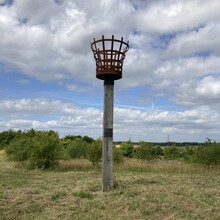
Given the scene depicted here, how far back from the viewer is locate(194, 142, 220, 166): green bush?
55.7 ft

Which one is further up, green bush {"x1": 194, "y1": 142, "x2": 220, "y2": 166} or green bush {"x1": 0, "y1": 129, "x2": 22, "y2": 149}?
green bush {"x1": 0, "y1": 129, "x2": 22, "y2": 149}

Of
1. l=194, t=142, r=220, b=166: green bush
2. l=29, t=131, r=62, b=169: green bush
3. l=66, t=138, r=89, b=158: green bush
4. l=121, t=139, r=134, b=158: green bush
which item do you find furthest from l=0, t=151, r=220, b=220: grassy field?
l=121, t=139, r=134, b=158: green bush

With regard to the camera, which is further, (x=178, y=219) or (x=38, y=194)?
(x=38, y=194)

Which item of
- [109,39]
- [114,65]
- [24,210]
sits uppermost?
[109,39]

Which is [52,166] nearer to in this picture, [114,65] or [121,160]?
[121,160]

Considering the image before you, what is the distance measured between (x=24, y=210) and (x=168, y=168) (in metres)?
11.1

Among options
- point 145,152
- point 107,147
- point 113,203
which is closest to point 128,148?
point 145,152

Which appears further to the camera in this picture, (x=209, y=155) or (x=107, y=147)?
(x=209, y=155)

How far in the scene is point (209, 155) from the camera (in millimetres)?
17062

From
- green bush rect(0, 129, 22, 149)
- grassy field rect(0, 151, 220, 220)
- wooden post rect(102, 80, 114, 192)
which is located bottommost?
grassy field rect(0, 151, 220, 220)

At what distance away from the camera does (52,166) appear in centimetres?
1714

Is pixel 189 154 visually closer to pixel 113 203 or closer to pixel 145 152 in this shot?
pixel 145 152

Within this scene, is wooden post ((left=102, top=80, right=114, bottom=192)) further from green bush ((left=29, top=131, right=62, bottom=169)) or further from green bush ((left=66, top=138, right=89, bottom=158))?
green bush ((left=66, top=138, right=89, bottom=158))

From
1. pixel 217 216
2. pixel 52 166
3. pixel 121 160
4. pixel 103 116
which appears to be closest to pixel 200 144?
pixel 121 160
